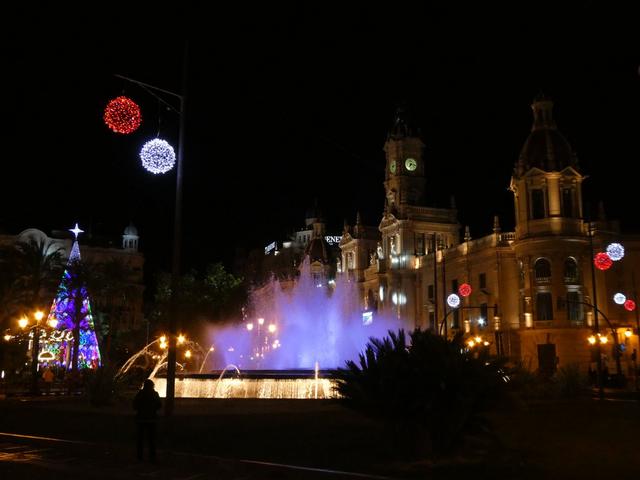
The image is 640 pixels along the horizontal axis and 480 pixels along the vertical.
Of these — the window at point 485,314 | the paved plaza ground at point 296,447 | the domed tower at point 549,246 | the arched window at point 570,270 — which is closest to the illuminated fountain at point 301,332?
the window at point 485,314

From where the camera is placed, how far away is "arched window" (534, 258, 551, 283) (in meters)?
52.8

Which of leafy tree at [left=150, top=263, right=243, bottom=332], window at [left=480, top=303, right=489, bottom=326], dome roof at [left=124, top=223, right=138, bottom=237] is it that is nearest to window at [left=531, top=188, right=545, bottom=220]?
window at [left=480, top=303, right=489, bottom=326]

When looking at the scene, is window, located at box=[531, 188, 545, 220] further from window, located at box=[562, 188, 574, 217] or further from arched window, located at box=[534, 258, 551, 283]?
arched window, located at box=[534, 258, 551, 283]

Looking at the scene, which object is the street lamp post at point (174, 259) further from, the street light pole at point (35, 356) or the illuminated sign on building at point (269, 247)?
the illuminated sign on building at point (269, 247)

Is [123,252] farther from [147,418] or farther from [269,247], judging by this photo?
[147,418]

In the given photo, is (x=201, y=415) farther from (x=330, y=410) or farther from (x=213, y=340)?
(x=213, y=340)

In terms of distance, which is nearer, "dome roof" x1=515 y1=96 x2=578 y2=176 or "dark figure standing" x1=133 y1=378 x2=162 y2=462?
"dark figure standing" x1=133 y1=378 x2=162 y2=462

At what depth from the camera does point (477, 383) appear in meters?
12.1

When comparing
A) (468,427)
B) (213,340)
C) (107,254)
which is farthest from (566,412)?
(107,254)

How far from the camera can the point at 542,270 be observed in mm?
53281

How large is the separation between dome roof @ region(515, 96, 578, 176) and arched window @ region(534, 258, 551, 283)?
7.58 metres

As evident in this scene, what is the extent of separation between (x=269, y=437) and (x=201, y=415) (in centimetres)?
565

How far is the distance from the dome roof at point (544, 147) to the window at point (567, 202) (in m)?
1.98

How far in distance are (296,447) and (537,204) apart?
44914 millimetres
